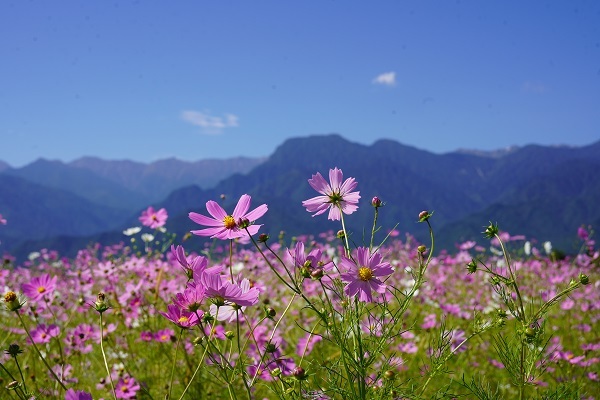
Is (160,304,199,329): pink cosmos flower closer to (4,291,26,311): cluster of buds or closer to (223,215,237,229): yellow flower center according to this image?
(223,215,237,229): yellow flower center

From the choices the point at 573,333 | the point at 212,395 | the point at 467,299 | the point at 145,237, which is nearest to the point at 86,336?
the point at 212,395

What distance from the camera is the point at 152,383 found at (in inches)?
103

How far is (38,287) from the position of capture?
6.92ft

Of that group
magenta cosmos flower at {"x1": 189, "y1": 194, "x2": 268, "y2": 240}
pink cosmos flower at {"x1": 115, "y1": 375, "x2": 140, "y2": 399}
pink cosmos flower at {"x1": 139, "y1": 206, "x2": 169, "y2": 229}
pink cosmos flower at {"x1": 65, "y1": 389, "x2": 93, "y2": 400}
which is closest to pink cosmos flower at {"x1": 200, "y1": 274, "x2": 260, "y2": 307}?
magenta cosmos flower at {"x1": 189, "y1": 194, "x2": 268, "y2": 240}

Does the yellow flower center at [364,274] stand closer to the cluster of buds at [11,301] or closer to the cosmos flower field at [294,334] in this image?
the cosmos flower field at [294,334]

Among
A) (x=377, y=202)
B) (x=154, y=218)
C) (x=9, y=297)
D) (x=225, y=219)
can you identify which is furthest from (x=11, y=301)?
(x=154, y=218)

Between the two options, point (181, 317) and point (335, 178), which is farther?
point (335, 178)

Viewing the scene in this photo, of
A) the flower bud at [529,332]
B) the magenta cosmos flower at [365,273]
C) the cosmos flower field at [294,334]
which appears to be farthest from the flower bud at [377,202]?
the flower bud at [529,332]

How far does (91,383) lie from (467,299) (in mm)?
4546

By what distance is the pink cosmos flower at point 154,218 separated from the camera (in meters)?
2.72

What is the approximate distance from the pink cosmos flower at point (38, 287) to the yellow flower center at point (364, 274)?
59.0 inches

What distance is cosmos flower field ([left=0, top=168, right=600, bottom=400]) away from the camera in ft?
3.78

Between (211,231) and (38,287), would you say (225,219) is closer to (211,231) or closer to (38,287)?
(211,231)

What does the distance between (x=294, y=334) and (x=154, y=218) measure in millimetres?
1519
